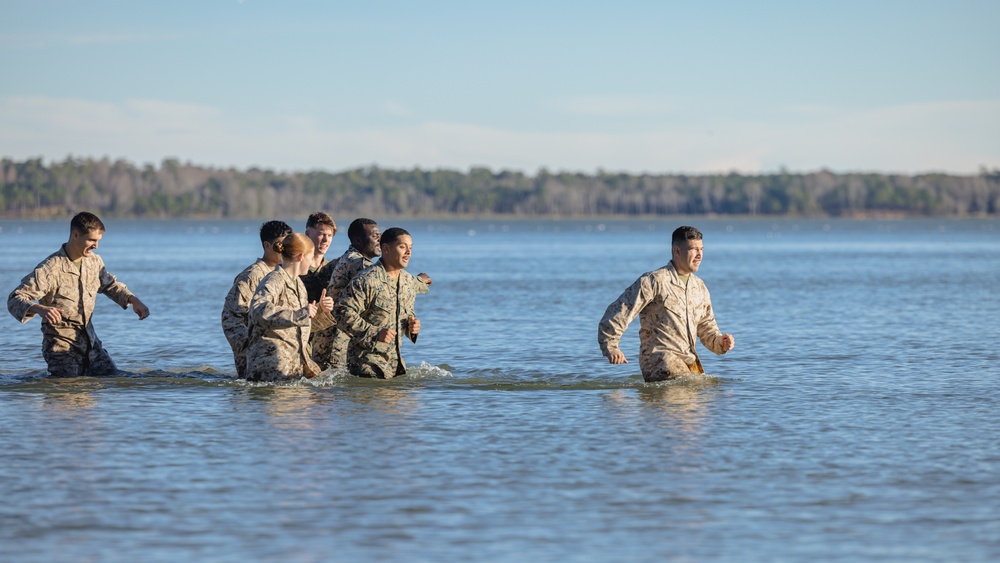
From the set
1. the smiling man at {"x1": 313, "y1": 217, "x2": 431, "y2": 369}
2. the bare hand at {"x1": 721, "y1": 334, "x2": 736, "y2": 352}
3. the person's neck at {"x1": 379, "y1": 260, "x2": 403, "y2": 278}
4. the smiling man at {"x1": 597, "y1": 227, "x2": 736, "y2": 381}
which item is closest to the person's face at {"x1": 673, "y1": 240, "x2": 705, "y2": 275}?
the smiling man at {"x1": 597, "y1": 227, "x2": 736, "y2": 381}

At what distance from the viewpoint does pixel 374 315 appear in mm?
12516

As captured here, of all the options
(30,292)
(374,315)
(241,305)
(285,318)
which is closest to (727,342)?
(374,315)

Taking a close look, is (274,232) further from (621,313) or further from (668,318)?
(668,318)

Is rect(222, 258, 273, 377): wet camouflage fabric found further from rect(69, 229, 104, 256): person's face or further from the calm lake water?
rect(69, 229, 104, 256): person's face

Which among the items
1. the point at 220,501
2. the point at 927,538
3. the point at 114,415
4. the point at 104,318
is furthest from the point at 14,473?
the point at 104,318

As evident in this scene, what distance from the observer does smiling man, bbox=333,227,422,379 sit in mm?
12273

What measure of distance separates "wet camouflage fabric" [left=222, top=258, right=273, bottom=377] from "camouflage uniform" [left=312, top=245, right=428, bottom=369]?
744 millimetres

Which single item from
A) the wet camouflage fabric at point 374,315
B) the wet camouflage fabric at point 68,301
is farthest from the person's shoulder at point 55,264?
the wet camouflage fabric at point 374,315

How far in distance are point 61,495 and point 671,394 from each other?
259 inches

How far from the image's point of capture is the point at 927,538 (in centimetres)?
715

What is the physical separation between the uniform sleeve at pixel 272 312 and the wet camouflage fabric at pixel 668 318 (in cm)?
287

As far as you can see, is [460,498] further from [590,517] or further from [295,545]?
[295,545]

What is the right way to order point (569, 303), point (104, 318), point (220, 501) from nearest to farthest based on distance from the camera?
point (220, 501), point (104, 318), point (569, 303)

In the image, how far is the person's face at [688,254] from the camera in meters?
11.8
